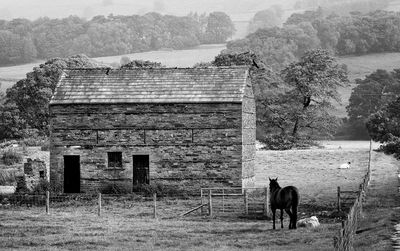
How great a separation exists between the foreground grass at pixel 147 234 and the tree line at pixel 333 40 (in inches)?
4536

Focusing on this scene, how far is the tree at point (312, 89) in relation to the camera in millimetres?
86062

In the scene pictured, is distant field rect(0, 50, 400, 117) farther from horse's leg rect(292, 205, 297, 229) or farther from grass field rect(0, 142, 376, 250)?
horse's leg rect(292, 205, 297, 229)

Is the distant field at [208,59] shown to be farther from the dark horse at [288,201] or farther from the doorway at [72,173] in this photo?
the dark horse at [288,201]

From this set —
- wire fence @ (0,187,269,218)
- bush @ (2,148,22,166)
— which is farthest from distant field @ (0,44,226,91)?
wire fence @ (0,187,269,218)

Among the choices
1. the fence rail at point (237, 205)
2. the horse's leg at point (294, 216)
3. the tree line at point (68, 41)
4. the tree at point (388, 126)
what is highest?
the tree line at point (68, 41)

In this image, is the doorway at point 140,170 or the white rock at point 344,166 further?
the white rock at point 344,166

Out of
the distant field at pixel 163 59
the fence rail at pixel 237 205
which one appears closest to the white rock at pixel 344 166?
the fence rail at pixel 237 205

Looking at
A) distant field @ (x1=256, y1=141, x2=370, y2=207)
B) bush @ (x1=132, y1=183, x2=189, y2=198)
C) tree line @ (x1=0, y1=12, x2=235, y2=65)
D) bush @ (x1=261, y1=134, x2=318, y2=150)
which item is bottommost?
bush @ (x1=261, y1=134, x2=318, y2=150)

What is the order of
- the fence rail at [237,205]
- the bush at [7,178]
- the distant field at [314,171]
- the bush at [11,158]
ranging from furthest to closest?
the bush at [11,158] → the bush at [7,178] → the distant field at [314,171] → the fence rail at [237,205]

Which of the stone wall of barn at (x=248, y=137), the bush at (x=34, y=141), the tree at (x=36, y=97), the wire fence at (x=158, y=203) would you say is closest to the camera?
the wire fence at (x=158, y=203)

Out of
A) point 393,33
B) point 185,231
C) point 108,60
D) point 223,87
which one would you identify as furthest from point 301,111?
point 108,60

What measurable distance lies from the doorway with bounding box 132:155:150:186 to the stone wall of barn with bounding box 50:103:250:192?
27cm

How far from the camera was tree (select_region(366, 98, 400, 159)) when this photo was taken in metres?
40.4

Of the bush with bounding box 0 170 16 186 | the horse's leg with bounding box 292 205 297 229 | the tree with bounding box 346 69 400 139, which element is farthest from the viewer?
the tree with bounding box 346 69 400 139
